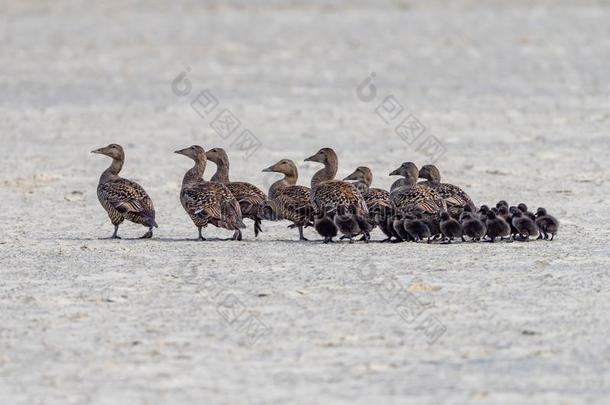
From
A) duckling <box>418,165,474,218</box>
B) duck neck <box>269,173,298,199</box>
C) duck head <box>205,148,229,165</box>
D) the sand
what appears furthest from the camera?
duck head <box>205,148,229,165</box>

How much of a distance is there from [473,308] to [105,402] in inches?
117

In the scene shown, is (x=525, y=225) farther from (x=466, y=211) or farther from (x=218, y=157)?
(x=218, y=157)

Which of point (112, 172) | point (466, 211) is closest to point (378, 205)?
point (466, 211)

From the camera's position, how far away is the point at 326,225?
1225cm

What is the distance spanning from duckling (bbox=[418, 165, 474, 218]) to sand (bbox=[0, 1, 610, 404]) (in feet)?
2.87

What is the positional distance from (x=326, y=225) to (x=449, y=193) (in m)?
1.49

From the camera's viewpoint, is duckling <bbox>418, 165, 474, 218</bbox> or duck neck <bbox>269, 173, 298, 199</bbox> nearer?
duckling <bbox>418, 165, 474, 218</bbox>

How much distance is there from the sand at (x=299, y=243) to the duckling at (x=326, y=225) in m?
0.16

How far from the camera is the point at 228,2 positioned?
46.7m

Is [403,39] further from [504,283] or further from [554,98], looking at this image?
[504,283]

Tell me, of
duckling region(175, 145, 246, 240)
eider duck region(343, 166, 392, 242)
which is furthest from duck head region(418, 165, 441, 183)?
duckling region(175, 145, 246, 240)

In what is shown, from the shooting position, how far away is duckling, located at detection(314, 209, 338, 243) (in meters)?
12.2

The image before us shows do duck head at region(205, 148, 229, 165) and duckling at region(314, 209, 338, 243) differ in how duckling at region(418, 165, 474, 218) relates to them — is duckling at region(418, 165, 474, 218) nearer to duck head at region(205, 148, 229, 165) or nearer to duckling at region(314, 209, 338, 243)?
duckling at region(314, 209, 338, 243)

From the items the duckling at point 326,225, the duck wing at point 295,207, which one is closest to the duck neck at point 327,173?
the duck wing at point 295,207
